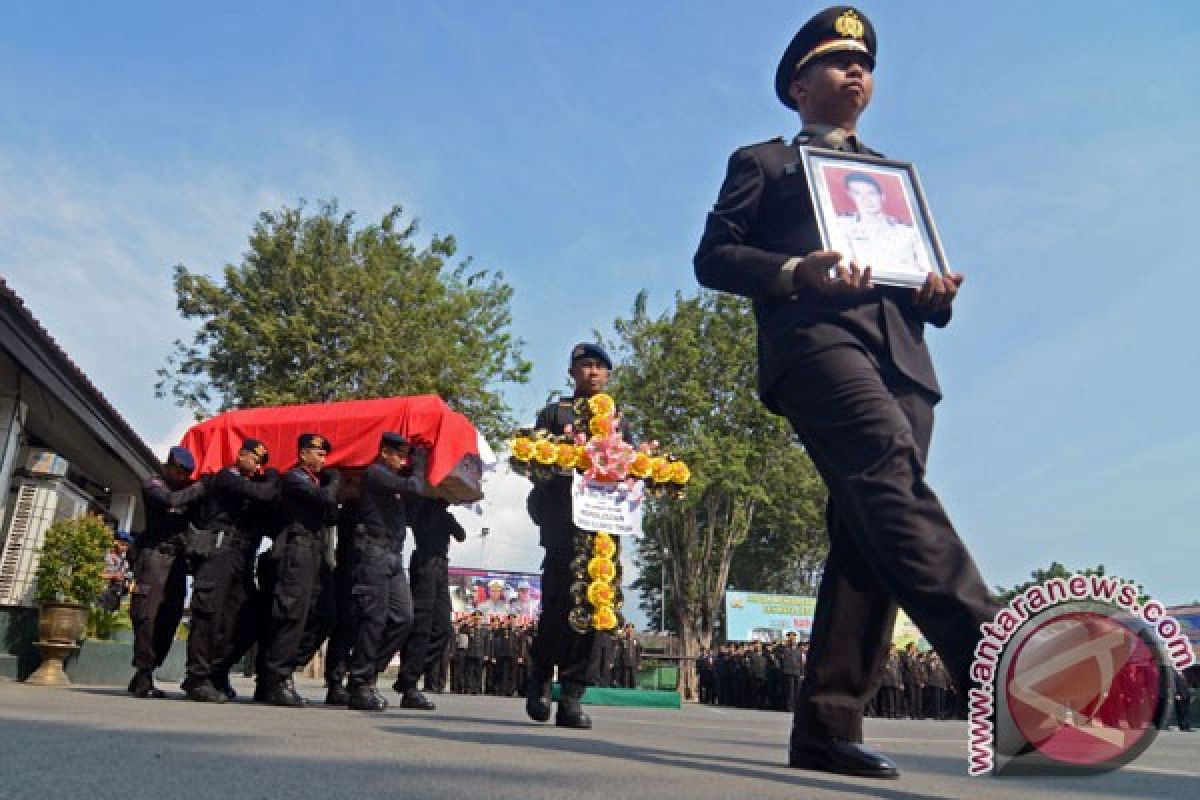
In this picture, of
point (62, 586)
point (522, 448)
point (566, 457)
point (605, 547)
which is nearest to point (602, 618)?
point (605, 547)

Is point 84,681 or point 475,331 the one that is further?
point 475,331

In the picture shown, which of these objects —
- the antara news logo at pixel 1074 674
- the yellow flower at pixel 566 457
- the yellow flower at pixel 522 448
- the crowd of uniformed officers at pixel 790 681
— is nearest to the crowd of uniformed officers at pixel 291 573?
the yellow flower at pixel 522 448

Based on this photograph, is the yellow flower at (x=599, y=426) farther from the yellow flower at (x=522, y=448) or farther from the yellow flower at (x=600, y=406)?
the yellow flower at (x=522, y=448)

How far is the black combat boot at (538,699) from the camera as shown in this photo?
6.11m

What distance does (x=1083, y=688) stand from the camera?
2.26 metres

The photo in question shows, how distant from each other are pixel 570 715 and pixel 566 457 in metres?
1.52

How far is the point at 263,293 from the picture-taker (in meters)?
22.7

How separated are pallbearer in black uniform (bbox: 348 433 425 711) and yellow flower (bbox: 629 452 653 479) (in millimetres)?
1414

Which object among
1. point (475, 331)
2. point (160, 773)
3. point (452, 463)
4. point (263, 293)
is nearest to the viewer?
point (160, 773)

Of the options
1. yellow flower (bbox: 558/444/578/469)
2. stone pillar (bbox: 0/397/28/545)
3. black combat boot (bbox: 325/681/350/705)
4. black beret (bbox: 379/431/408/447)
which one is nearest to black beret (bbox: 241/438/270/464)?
black beret (bbox: 379/431/408/447)

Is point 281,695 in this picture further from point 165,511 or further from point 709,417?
point 709,417

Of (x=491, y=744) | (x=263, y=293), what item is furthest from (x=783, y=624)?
(x=491, y=744)

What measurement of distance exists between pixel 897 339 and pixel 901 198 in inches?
18.1

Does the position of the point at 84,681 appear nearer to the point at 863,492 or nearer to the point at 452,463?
the point at 452,463
